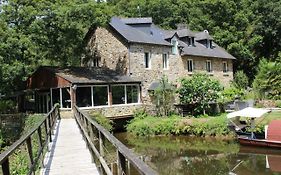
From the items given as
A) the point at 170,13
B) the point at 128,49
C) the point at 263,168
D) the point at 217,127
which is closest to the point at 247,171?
the point at 263,168

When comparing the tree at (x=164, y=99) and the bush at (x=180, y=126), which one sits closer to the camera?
the bush at (x=180, y=126)

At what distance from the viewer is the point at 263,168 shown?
52.5ft

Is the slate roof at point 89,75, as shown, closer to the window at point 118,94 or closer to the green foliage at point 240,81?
the window at point 118,94

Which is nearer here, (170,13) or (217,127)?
(217,127)

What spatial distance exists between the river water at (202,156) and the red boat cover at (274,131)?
764 mm

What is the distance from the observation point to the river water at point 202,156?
52.5 ft

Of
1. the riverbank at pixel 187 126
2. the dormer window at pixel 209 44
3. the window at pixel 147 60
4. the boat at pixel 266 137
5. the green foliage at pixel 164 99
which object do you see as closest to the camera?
the boat at pixel 266 137

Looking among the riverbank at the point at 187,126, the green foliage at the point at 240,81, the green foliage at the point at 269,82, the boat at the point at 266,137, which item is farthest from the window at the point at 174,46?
the boat at the point at 266,137

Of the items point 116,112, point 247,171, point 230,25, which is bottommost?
point 247,171

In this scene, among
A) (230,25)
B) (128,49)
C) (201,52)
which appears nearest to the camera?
(128,49)

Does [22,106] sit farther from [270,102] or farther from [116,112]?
[270,102]

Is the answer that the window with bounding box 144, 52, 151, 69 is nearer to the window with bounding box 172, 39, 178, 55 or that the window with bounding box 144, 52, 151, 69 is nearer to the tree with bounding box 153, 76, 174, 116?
the tree with bounding box 153, 76, 174, 116

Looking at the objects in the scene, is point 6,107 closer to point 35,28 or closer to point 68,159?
point 35,28

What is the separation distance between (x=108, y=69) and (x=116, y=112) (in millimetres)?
4933
